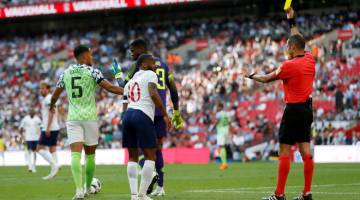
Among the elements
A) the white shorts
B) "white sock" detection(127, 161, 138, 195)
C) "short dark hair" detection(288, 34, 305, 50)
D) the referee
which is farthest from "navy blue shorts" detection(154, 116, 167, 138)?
"short dark hair" detection(288, 34, 305, 50)

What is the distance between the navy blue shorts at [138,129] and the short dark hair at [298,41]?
7.68 feet

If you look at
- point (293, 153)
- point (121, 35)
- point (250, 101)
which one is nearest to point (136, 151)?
point (293, 153)

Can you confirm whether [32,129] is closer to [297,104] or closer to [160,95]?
[160,95]

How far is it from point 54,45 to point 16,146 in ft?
42.3

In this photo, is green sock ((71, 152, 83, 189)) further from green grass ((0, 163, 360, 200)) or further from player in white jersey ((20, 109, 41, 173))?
player in white jersey ((20, 109, 41, 173))

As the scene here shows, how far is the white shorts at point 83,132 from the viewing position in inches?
579

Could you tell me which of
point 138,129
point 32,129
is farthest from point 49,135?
point 138,129

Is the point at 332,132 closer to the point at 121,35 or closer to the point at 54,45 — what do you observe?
the point at 121,35

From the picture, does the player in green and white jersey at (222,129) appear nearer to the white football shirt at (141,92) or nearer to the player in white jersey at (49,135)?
the player in white jersey at (49,135)

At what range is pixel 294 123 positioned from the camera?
12938 millimetres

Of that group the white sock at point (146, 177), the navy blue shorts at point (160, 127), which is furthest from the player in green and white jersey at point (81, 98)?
the white sock at point (146, 177)

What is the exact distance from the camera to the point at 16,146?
1705 inches

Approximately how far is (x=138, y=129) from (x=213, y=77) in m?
31.4

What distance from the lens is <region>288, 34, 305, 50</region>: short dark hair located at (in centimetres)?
1283
